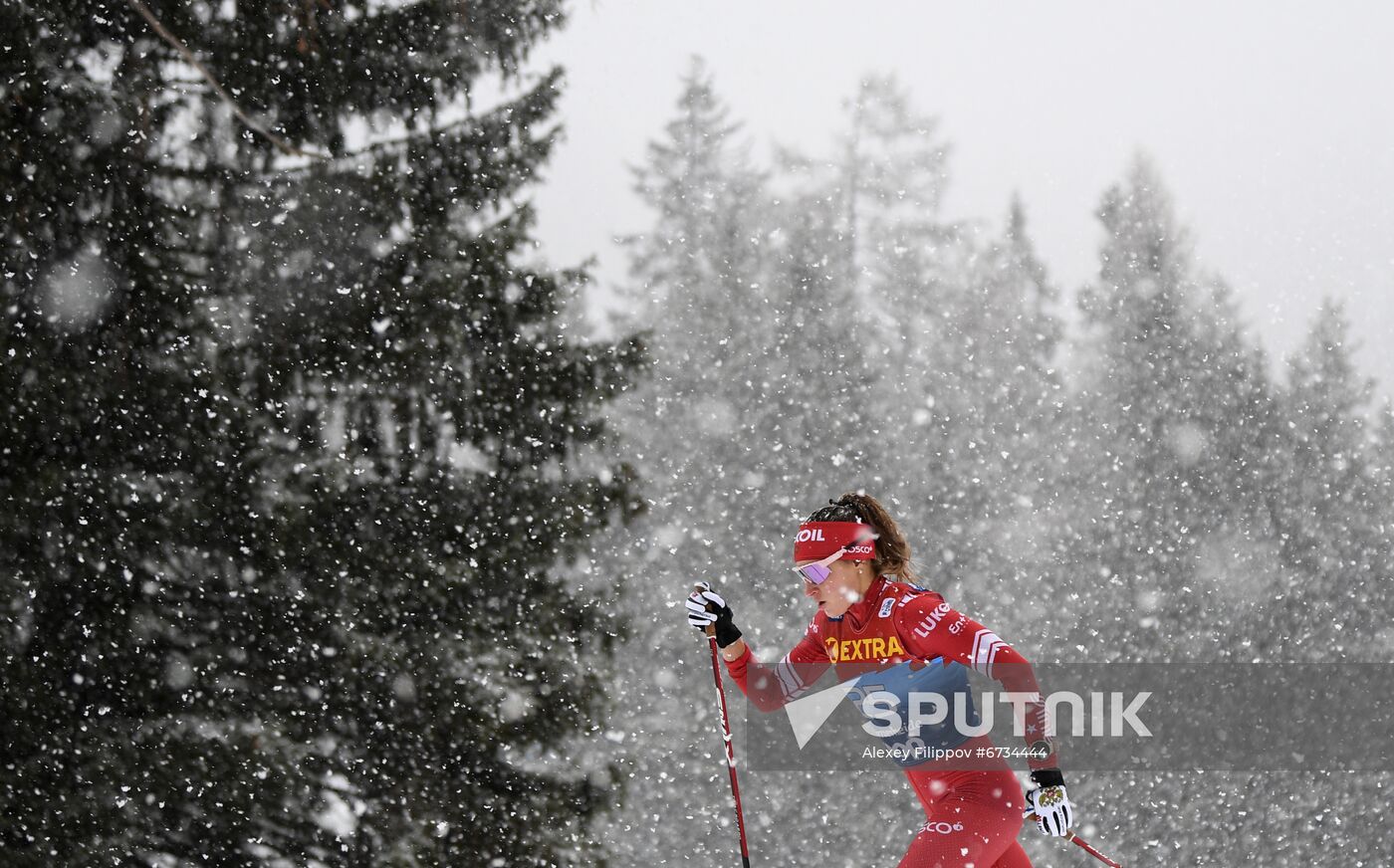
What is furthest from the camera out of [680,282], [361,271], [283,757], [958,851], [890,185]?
[890,185]

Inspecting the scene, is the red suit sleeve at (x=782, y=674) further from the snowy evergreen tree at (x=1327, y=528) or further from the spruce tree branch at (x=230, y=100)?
the snowy evergreen tree at (x=1327, y=528)

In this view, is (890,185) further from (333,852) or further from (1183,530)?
(333,852)

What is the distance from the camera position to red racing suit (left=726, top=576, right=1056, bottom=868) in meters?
4.17

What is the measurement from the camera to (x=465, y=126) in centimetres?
695

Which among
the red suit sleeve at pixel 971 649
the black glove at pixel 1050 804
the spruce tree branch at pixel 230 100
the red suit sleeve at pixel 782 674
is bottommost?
the black glove at pixel 1050 804

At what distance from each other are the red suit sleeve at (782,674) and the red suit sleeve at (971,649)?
1.64ft

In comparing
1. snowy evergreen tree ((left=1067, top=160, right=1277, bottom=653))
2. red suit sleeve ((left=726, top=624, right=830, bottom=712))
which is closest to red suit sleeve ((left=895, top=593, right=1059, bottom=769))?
red suit sleeve ((left=726, top=624, right=830, bottom=712))

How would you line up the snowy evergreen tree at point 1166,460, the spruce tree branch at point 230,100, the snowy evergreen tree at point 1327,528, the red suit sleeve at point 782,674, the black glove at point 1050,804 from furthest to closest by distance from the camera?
1. the snowy evergreen tree at point 1327,528
2. the snowy evergreen tree at point 1166,460
3. the spruce tree branch at point 230,100
4. the red suit sleeve at point 782,674
5. the black glove at point 1050,804

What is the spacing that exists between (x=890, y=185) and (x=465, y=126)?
17.3 metres

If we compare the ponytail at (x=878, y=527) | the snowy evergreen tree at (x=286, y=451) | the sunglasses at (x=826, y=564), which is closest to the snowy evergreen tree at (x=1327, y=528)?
the snowy evergreen tree at (x=286, y=451)

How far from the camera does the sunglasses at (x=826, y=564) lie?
442cm

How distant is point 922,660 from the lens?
4461 mm

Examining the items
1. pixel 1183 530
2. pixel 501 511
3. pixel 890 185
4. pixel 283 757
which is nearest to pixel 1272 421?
pixel 1183 530

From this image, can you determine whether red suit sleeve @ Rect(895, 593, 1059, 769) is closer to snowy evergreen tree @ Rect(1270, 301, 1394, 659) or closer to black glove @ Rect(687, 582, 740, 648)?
black glove @ Rect(687, 582, 740, 648)
